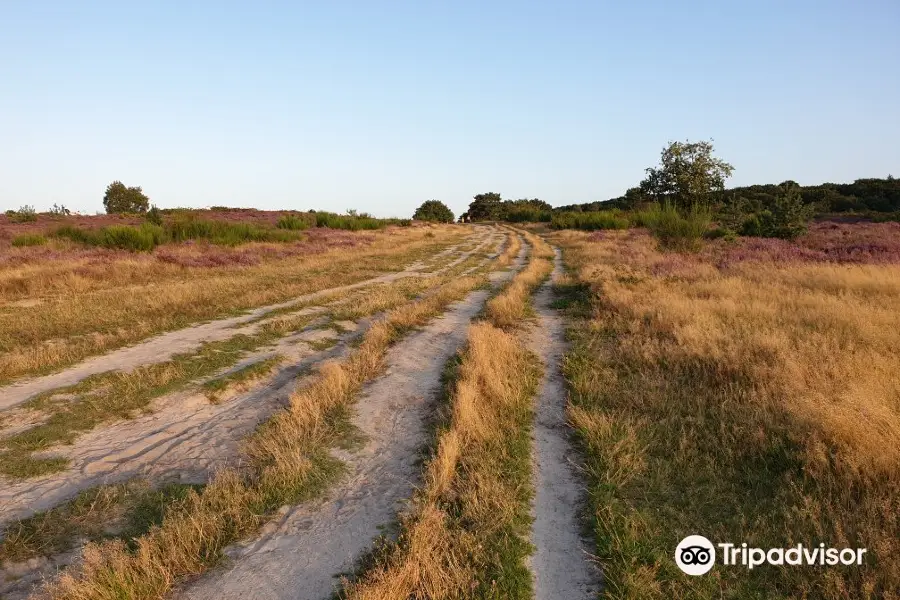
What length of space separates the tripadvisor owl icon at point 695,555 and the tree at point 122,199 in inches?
2843

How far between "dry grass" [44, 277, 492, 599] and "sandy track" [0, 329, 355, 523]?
454 mm

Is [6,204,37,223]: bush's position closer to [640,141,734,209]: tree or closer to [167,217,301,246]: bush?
[167,217,301,246]: bush

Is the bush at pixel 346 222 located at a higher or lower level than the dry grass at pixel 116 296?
higher

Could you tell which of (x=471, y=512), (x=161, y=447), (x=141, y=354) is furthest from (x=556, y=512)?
(x=141, y=354)

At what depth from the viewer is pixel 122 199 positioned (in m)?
60.9

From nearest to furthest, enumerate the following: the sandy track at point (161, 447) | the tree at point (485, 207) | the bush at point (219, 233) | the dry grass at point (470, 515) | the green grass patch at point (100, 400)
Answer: the dry grass at point (470, 515) → the sandy track at point (161, 447) → the green grass patch at point (100, 400) → the bush at point (219, 233) → the tree at point (485, 207)

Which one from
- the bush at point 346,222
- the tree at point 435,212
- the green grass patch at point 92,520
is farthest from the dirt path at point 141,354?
the tree at point 435,212

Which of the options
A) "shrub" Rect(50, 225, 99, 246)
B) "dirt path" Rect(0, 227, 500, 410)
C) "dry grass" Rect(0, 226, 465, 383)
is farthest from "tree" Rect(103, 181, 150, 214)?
"dirt path" Rect(0, 227, 500, 410)

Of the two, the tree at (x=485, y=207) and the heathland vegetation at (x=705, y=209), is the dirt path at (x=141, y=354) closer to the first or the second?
the heathland vegetation at (x=705, y=209)

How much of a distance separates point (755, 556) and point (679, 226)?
20.4 meters

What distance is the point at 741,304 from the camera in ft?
33.7

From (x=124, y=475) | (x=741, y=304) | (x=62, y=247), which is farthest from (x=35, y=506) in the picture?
(x=62, y=247)

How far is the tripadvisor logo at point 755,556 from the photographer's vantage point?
3402mm

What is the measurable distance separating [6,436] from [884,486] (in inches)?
348
